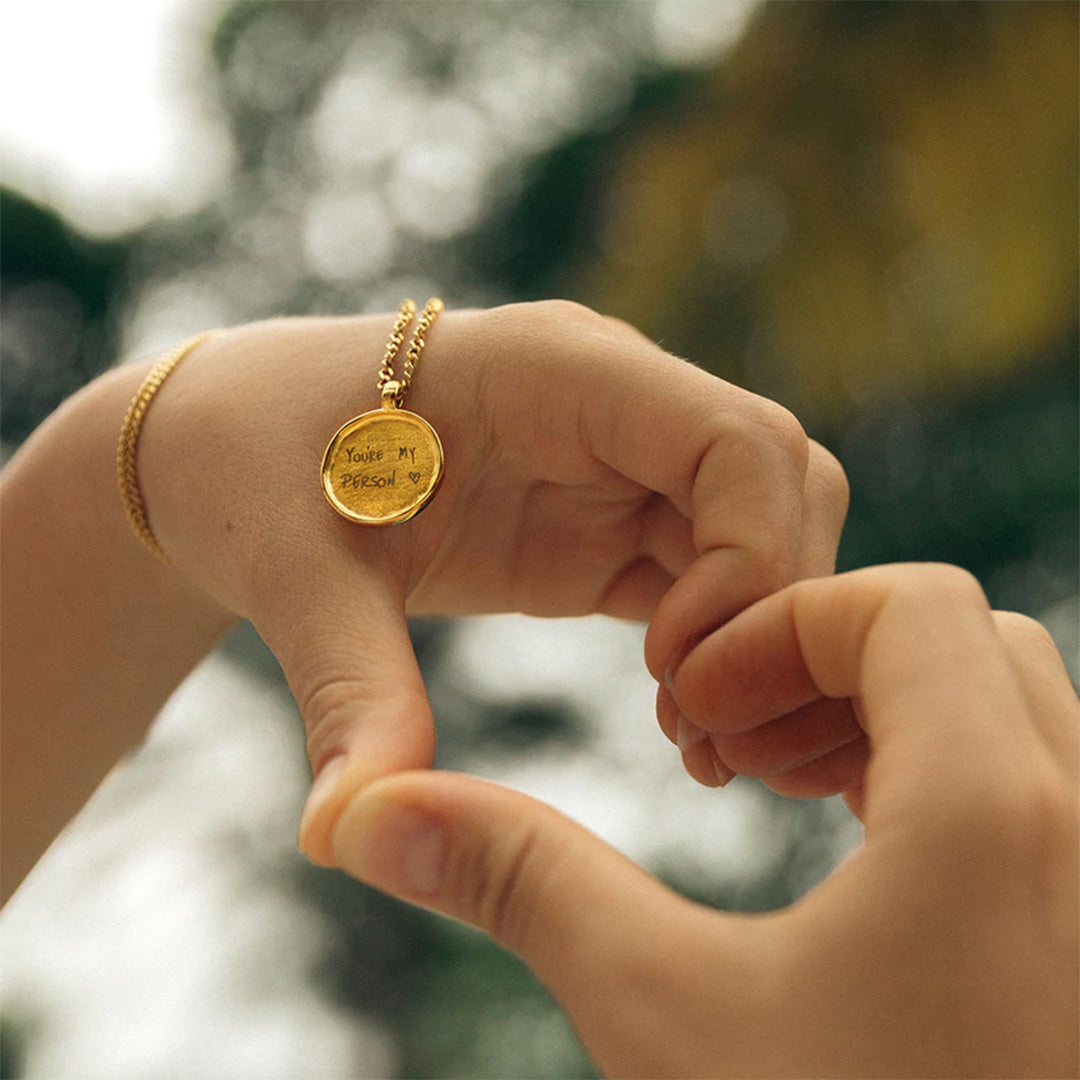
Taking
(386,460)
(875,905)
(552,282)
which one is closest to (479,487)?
(386,460)

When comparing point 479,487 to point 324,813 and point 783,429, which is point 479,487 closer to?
point 783,429

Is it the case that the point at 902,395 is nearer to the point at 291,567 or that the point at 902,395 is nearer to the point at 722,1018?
the point at 291,567

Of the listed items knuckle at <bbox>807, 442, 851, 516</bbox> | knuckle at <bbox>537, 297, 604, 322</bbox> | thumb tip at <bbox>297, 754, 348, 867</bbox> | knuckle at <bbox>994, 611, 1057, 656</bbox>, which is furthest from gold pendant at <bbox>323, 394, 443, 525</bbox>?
knuckle at <bbox>994, 611, 1057, 656</bbox>

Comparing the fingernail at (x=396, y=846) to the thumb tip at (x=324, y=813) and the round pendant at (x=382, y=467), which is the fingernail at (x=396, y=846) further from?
the round pendant at (x=382, y=467)

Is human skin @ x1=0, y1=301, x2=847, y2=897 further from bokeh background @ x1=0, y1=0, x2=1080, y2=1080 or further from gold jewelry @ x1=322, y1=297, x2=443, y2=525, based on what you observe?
bokeh background @ x1=0, y1=0, x2=1080, y2=1080

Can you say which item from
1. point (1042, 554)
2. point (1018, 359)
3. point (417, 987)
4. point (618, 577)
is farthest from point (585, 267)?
point (417, 987)

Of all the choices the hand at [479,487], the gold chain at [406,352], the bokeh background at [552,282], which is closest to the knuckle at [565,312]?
the hand at [479,487]
